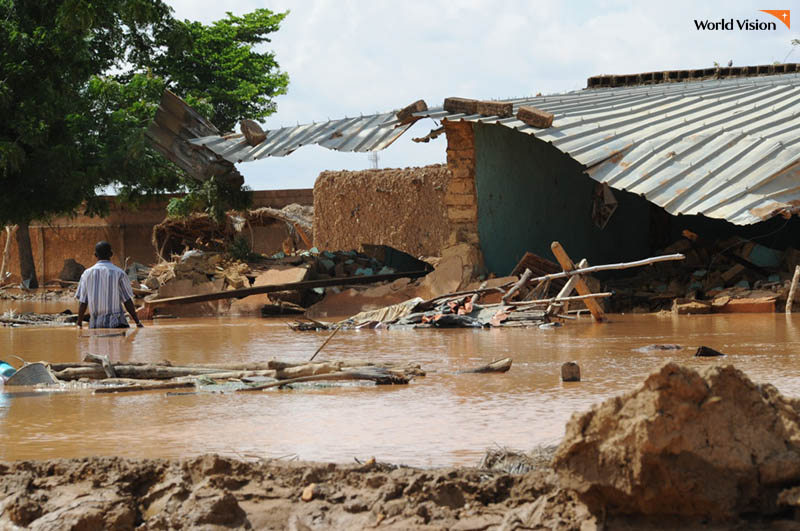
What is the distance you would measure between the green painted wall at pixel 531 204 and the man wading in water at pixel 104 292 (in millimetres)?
5046

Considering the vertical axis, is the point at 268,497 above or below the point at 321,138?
below

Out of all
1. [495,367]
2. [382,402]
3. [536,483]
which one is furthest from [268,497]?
[495,367]

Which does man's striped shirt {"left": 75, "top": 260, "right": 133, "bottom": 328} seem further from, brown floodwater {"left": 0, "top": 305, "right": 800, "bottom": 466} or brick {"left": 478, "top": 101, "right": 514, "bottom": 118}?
brick {"left": 478, "top": 101, "right": 514, "bottom": 118}

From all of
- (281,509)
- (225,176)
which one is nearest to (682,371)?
(281,509)

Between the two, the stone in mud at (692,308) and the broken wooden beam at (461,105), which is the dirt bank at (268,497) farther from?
the broken wooden beam at (461,105)

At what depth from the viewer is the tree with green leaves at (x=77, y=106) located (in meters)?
19.5

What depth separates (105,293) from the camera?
10.7 m

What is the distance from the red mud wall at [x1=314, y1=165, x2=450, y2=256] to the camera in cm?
1850

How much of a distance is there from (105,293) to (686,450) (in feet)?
29.3

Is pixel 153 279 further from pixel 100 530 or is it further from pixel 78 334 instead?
pixel 100 530

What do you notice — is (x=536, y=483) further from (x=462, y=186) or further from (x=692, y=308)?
(x=462, y=186)

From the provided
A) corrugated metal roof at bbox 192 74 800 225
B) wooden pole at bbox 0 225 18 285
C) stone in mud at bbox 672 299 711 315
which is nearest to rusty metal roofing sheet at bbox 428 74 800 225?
corrugated metal roof at bbox 192 74 800 225

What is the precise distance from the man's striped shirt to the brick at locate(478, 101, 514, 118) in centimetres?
494

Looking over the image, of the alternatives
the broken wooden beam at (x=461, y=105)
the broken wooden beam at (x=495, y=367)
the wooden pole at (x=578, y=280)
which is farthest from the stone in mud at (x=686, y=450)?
the broken wooden beam at (x=461, y=105)
